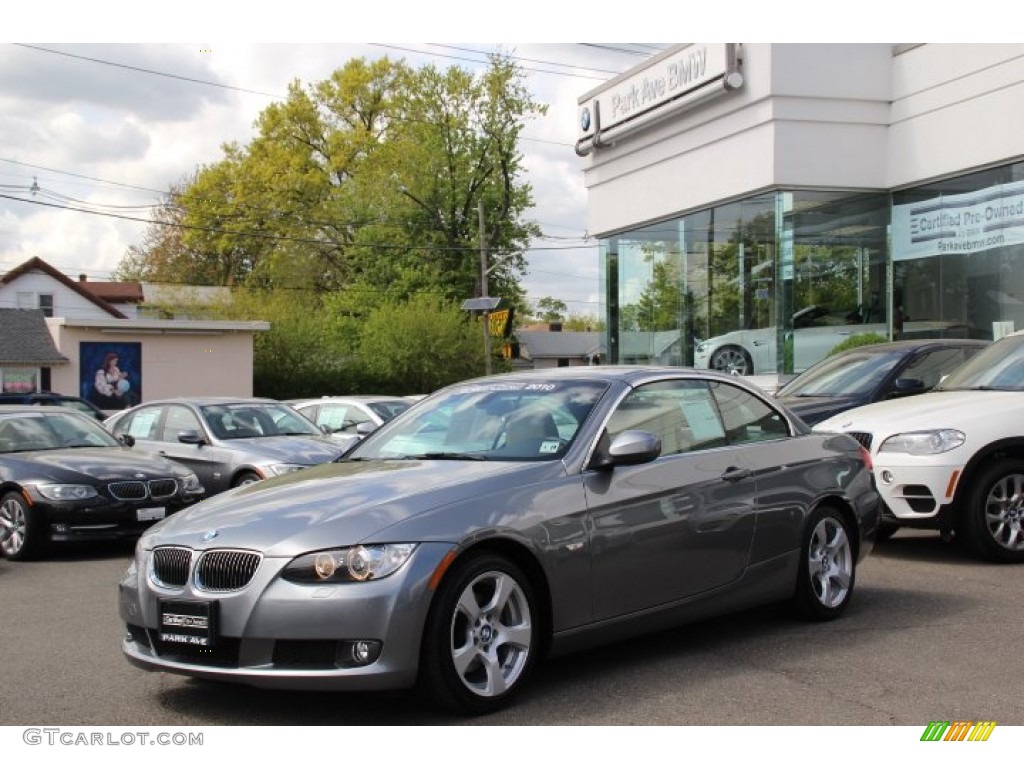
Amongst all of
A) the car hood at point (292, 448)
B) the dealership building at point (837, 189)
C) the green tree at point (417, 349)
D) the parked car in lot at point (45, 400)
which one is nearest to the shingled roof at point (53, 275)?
the green tree at point (417, 349)

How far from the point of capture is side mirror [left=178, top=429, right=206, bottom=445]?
1359 centimetres

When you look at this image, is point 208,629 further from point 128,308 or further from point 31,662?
point 128,308

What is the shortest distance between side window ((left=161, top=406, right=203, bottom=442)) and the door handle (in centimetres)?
894

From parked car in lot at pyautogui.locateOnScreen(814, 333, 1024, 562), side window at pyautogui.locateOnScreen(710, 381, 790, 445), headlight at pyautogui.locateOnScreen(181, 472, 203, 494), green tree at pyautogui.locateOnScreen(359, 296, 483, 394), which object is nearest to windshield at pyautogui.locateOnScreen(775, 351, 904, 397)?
parked car in lot at pyautogui.locateOnScreen(814, 333, 1024, 562)

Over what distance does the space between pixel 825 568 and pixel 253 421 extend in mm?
8802

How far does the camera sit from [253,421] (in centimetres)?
1446

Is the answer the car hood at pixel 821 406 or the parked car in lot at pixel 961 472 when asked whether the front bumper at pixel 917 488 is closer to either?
the parked car in lot at pixel 961 472

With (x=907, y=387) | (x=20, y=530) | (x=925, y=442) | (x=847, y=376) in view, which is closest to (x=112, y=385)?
(x=20, y=530)

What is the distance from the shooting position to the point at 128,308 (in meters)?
74.0

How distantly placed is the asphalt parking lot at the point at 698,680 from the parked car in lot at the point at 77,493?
9.93ft

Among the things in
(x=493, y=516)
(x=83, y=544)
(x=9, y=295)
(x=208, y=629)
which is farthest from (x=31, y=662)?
(x=9, y=295)

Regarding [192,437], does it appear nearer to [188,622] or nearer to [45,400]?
[188,622]

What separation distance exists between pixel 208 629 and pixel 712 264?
20.2 metres

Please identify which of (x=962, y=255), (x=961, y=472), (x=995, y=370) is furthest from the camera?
(x=962, y=255)
